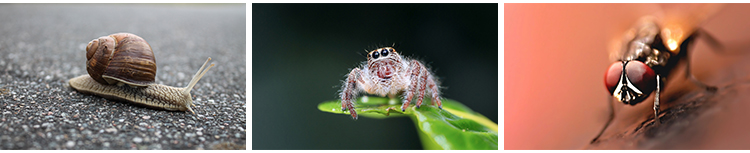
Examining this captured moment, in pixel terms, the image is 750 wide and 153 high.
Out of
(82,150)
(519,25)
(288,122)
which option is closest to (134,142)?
(82,150)

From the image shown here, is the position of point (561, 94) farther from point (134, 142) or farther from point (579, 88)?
point (134, 142)

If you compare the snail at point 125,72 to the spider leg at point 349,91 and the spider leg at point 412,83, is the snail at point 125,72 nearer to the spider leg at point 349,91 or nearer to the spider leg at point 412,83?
the spider leg at point 349,91

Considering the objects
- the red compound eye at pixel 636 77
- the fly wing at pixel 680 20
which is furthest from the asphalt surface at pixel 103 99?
the fly wing at pixel 680 20

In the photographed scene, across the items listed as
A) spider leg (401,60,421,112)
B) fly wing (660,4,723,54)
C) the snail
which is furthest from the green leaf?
the snail

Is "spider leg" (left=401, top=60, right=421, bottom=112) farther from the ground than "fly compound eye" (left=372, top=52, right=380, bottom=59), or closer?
closer

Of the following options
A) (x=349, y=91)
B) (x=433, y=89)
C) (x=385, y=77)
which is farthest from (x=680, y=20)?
(x=349, y=91)

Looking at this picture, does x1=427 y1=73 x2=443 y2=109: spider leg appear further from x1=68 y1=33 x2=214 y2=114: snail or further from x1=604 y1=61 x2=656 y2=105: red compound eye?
x1=68 y1=33 x2=214 y2=114: snail
